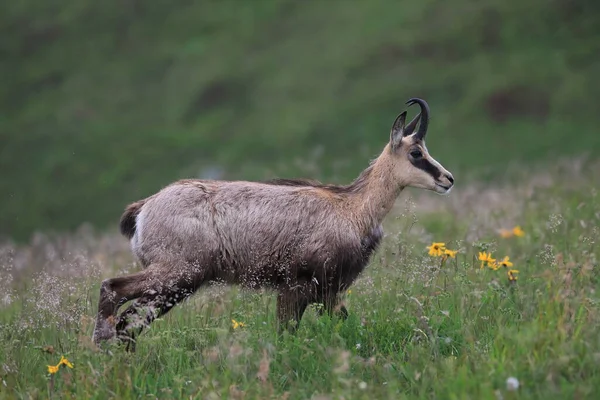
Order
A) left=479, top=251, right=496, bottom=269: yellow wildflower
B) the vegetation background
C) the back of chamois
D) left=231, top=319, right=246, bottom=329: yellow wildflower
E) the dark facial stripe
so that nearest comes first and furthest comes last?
1. the vegetation background
2. left=231, top=319, right=246, bottom=329: yellow wildflower
3. the back of chamois
4. left=479, top=251, right=496, bottom=269: yellow wildflower
5. the dark facial stripe

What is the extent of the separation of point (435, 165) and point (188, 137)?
77.5ft

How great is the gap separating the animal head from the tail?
237cm

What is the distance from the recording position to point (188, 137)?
31688 millimetres

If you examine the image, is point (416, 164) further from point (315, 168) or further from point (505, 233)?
point (315, 168)

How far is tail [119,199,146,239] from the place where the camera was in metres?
8.38

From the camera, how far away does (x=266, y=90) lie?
32906 mm

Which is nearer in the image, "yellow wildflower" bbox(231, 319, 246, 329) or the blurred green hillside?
"yellow wildflower" bbox(231, 319, 246, 329)

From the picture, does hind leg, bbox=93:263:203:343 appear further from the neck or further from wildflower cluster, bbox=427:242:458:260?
wildflower cluster, bbox=427:242:458:260

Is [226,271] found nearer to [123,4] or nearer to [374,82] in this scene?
[374,82]

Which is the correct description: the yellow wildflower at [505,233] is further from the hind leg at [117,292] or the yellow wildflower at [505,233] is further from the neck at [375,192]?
the hind leg at [117,292]

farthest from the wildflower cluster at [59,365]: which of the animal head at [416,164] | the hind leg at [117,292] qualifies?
the animal head at [416,164]

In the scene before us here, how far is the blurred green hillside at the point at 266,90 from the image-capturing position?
2809 cm

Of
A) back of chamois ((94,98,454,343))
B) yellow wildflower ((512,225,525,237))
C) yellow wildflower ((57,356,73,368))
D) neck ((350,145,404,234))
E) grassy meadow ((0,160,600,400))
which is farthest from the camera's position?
yellow wildflower ((512,225,525,237))

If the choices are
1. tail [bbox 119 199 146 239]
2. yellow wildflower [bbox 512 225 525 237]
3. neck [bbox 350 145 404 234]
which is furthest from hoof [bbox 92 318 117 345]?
yellow wildflower [bbox 512 225 525 237]
